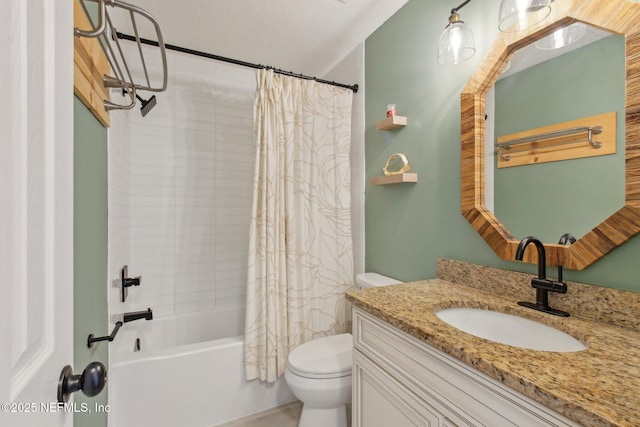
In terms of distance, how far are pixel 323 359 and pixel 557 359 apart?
1.07 m

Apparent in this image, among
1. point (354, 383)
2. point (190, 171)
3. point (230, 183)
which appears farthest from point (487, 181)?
point (190, 171)

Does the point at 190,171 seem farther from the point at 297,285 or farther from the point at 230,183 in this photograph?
the point at 297,285

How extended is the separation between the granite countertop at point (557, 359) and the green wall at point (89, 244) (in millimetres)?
923

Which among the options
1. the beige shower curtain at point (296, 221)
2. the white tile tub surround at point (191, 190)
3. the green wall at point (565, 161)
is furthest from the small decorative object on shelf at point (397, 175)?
the white tile tub surround at point (191, 190)

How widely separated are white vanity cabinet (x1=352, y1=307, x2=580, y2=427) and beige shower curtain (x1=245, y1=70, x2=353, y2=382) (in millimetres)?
735

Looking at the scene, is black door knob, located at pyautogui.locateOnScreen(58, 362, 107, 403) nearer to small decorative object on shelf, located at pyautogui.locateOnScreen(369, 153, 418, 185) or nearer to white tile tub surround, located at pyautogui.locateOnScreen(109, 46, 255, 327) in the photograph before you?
small decorative object on shelf, located at pyautogui.locateOnScreen(369, 153, 418, 185)

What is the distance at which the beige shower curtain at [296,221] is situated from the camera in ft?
5.84

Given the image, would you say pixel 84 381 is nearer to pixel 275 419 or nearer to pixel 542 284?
pixel 542 284

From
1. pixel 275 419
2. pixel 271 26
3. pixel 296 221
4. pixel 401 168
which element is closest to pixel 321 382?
pixel 275 419

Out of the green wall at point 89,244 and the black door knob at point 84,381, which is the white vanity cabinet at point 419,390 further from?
the green wall at point 89,244

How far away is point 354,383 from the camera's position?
3.96 ft

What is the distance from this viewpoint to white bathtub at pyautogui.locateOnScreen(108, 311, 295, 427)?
151 cm

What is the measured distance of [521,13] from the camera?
3.47 feet
